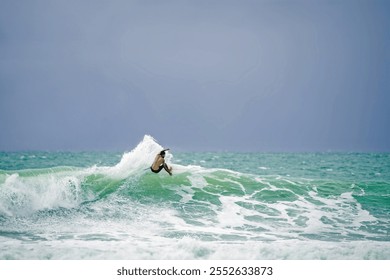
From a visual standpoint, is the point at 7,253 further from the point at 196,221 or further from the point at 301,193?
the point at 301,193

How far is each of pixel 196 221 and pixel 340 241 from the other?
324 centimetres

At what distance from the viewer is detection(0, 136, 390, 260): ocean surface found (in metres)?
7.53

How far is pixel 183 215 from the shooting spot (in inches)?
410

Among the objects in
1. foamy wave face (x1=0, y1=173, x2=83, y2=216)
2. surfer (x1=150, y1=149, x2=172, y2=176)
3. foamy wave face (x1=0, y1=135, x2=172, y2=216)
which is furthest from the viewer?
surfer (x1=150, y1=149, x2=172, y2=176)

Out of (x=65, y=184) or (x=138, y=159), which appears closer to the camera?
(x=65, y=184)

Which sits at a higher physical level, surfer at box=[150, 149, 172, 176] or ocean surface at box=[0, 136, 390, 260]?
surfer at box=[150, 149, 172, 176]

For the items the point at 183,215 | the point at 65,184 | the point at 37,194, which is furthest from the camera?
the point at 65,184

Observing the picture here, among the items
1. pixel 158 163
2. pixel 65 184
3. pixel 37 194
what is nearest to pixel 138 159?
pixel 158 163

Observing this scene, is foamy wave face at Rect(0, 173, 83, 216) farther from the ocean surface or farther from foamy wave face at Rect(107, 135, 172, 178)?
foamy wave face at Rect(107, 135, 172, 178)

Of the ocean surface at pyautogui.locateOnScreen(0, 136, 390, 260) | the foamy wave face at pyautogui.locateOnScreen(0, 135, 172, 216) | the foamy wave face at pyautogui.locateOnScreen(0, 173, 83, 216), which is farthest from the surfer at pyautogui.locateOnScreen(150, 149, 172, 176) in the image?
the foamy wave face at pyautogui.locateOnScreen(0, 173, 83, 216)

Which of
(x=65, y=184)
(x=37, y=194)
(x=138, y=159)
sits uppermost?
(x=138, y=159)

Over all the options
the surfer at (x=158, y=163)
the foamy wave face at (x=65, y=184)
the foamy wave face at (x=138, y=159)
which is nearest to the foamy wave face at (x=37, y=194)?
the foamy wave face at (x=65, y=184)

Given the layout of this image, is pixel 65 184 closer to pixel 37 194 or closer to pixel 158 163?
pixel 37 194
